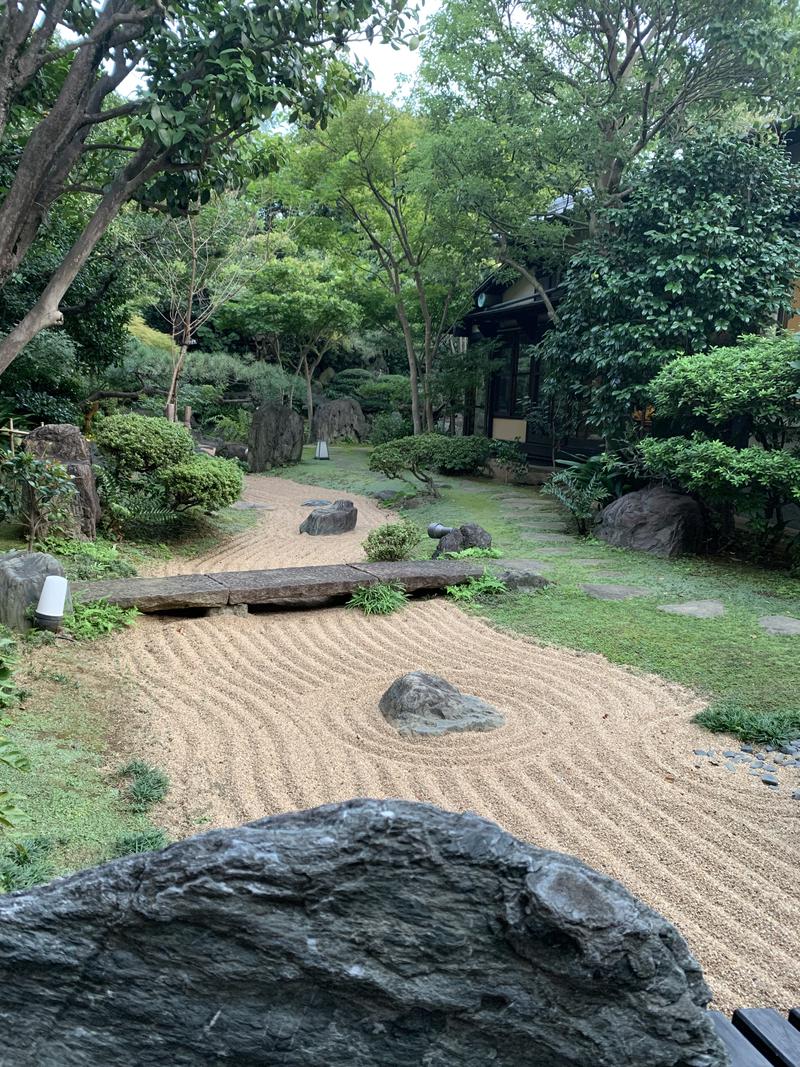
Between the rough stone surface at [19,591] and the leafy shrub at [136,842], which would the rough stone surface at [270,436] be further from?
the leafy shrub at [136,842]

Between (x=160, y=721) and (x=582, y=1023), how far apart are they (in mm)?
3381

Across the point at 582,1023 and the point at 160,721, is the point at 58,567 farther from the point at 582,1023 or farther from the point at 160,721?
the point at 582,1023

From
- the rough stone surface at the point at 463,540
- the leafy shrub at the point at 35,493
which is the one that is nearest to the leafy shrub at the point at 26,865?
the leafy shrub at the point at 35,493

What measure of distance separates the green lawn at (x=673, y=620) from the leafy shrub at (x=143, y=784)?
313 cm

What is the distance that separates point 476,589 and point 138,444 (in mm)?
4378

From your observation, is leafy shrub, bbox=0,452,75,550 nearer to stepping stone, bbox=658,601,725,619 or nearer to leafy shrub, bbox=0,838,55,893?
leafy shrub, bbox=0,838,55,893

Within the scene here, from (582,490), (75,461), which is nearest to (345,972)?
(75,461)

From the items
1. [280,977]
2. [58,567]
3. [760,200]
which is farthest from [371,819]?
[760,200]

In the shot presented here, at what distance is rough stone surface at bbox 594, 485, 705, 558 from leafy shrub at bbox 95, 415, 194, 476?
5.36 m

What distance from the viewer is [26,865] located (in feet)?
8.91

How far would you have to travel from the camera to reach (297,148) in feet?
52.4

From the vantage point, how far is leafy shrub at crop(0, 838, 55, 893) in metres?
2.59

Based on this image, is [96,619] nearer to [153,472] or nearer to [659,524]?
[153,472]

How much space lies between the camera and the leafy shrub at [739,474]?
7.62 m
